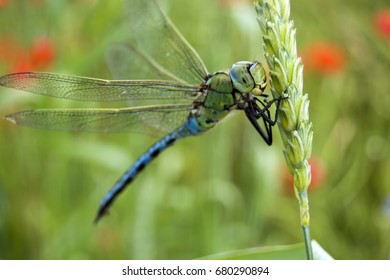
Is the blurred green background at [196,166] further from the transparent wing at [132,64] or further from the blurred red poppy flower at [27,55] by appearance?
the transparent wing at [132,64]

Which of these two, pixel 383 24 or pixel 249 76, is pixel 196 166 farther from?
pixel 249 76

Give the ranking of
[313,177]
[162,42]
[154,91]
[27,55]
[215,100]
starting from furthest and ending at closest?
[27,55], [313,177], [162,42], [154,91], [215,100]

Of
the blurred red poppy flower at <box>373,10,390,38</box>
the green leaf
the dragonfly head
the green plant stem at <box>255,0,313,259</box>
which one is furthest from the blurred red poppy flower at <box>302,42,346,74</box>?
the green plant stem at <box>255,0,313,259</box>

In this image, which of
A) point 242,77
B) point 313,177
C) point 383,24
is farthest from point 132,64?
point 383,24

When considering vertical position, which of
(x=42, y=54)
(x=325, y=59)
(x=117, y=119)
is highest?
(x=42, y=54)

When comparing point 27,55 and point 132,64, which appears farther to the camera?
point 27,55

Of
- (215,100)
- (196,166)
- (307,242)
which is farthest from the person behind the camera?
(196,166)

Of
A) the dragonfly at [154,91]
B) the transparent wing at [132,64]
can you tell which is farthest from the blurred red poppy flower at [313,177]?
the transparent wing at [132,64]

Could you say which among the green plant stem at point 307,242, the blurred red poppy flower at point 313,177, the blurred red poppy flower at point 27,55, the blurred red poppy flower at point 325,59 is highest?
the blurred red poppy flower at point 27,55
